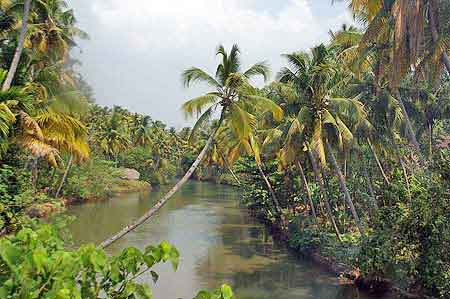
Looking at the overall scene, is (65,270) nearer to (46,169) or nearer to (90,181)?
(46,169)

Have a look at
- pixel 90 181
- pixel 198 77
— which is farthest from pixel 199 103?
pixel 90 181

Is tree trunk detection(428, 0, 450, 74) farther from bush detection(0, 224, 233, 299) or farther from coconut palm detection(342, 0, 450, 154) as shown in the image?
bush detection(0, 224, 233, 299)

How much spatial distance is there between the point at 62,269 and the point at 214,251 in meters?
15.6

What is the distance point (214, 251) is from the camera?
59.9ft

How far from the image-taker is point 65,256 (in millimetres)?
3121

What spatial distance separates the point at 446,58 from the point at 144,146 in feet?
145

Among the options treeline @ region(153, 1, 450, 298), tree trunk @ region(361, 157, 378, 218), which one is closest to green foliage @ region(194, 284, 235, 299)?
treeline @ region(153, 1, 450, 298)

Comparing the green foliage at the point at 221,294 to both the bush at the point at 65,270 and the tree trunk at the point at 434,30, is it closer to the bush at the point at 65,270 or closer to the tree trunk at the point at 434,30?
the bush at the point at 65,270

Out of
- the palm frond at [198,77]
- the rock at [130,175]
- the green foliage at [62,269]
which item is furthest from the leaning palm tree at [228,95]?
the rock at [130,175]

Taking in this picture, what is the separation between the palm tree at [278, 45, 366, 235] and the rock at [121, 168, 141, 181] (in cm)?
3219

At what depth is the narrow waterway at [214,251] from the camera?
13.1 metres

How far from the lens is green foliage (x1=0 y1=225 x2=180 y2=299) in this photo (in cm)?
299


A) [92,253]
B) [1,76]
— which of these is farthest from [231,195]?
[92,253]

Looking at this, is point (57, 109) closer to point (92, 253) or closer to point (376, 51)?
point (92, 253)
